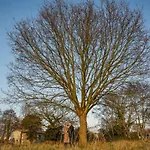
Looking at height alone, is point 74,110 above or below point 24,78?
below

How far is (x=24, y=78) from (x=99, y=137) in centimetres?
926

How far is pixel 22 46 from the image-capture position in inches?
692

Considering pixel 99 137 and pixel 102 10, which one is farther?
pixel 102 10

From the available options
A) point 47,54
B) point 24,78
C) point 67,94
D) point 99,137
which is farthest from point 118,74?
point 99,137

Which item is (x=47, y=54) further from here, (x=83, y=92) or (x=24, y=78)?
(x=83, y=92)

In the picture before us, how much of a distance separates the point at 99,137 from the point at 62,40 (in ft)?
32.8

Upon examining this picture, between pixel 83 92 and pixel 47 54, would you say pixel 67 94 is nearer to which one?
pixel 83 92

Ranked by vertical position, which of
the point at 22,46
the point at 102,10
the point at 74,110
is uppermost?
the point at 102,10

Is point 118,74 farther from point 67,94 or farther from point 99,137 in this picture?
point 99,137

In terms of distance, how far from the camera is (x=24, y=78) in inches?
667

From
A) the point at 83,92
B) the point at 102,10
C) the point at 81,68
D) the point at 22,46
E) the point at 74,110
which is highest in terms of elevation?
the point at 102,10

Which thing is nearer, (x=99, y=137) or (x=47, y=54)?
(x=99, y=137)

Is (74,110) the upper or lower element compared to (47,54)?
lower

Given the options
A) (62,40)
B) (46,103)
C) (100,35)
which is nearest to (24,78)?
(46,103)
